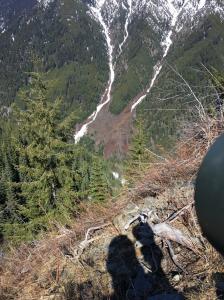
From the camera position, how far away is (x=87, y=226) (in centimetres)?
700

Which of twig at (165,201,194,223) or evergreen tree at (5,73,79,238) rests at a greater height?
twig at (165,201,194,223)

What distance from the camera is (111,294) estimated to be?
555 cm

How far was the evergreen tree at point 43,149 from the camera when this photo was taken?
81.3 feet

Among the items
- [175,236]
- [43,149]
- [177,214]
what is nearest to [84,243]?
[177,214]

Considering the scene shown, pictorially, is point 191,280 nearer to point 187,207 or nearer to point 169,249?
point 169,249

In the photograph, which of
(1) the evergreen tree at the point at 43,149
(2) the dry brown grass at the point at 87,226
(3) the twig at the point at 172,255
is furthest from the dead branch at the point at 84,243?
(1) the evergreen tree at the point at 43,149

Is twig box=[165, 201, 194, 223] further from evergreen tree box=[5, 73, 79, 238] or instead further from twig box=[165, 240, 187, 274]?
evergreen tree box=[5, 73, 79, 238]

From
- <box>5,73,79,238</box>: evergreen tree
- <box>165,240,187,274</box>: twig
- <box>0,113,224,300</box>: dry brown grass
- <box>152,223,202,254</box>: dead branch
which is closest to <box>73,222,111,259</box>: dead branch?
<box>0,113,224,300</box>: dry brown grass

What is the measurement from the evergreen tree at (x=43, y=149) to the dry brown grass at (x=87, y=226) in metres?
17.0

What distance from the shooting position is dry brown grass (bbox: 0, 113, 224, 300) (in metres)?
6.32

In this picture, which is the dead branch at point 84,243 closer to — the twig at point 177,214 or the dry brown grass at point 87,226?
the dry brown grass at point 87,226

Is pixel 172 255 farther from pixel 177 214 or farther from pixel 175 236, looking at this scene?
pixel 177 214

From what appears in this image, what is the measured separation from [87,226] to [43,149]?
60.3 ft

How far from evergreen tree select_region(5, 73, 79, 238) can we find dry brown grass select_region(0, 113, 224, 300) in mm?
16961
